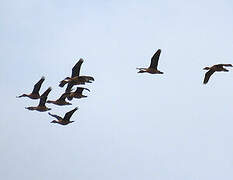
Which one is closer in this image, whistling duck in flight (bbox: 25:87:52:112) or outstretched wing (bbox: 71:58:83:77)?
outstretched wing (bbox: 71:58:83:77)

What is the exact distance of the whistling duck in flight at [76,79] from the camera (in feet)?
255

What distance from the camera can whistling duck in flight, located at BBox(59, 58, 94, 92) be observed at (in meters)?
77.8

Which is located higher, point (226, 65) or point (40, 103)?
point (226, 65)

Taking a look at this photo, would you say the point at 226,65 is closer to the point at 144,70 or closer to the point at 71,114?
the point at 144,70

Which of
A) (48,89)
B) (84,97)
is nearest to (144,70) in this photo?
(84,97)

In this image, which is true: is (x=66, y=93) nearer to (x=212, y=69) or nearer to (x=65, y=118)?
(x=65, y=118)

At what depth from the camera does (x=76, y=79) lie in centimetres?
7844

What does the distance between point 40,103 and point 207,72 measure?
18.0m

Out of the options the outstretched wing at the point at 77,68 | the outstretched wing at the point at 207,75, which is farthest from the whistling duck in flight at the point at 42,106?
the outstretched wing at the point at 207,75

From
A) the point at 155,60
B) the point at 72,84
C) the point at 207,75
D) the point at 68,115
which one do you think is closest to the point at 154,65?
the point at 155,60

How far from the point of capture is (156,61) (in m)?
76.8

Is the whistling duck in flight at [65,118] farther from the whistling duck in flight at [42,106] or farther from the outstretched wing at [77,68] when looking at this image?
the outstretched wing at [77,68]

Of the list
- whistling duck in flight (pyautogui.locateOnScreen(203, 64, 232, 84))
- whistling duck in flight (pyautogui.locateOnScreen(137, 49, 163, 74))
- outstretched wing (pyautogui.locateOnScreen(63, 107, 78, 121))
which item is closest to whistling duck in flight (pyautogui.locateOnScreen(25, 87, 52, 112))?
outstretched wing (pyautogui.locateOnScreen(63, 107, 78, 121))

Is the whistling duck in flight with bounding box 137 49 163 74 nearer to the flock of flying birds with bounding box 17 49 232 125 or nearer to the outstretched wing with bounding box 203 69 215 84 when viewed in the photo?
the flock of flying birds with bounding box 17 49 232 125
